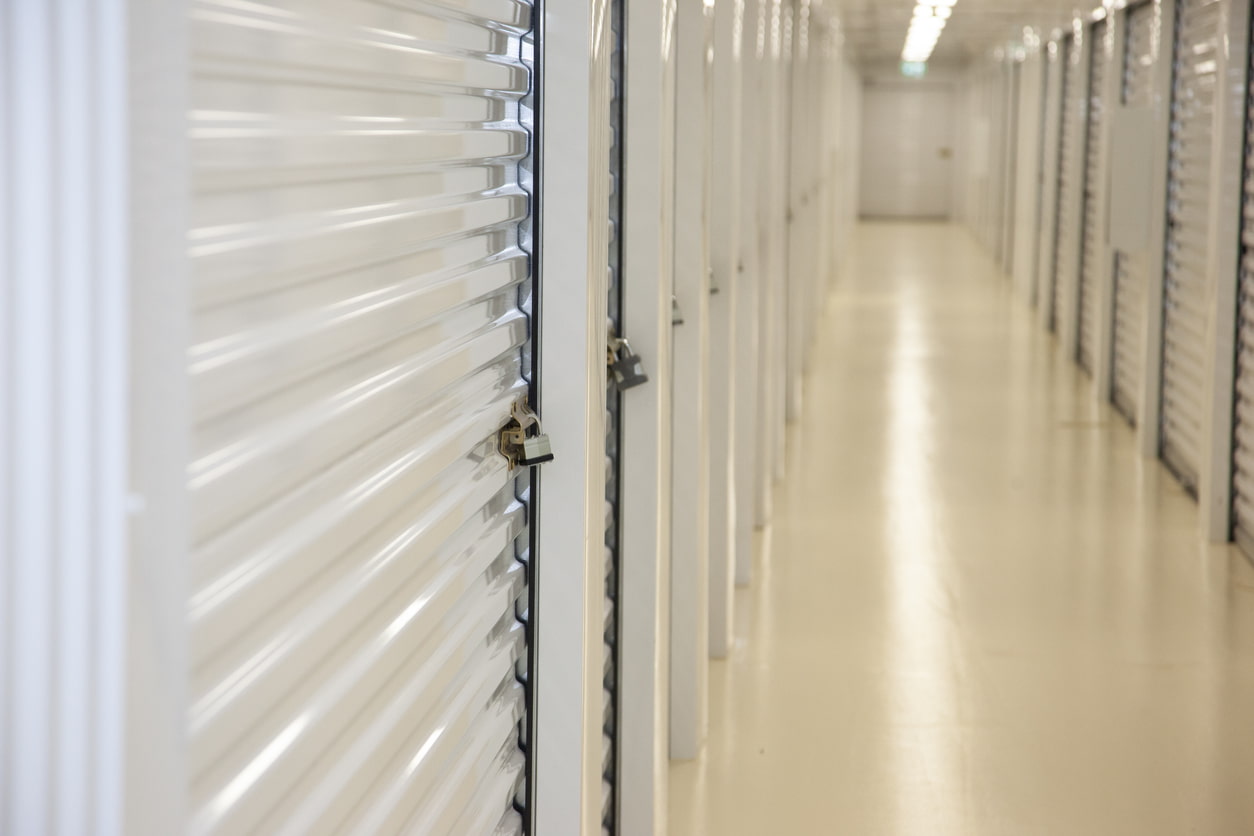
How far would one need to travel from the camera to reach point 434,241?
154cm

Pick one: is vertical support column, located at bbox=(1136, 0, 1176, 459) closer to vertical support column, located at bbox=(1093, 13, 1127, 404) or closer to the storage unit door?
vertical support column, located at bbox=(1093, 13, 1127, 404)

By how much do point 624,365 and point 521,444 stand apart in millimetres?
919

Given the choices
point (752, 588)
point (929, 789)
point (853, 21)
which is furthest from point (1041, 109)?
point (929, 789)

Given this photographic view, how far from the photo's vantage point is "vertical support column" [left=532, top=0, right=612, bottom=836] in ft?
6.26

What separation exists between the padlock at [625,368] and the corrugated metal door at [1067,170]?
8.69 meters

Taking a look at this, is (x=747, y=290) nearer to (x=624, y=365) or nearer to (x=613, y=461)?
(x=613, y=461)

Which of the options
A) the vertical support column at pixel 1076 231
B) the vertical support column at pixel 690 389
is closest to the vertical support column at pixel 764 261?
the vertical support column at pixel 690 389

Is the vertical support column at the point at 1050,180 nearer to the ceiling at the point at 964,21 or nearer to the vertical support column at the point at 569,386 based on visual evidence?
the ceiling at the point at 964,21

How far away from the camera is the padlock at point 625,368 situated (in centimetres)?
273

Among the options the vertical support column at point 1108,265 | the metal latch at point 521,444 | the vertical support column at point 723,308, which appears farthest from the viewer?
the vertical support column at point 1108,265

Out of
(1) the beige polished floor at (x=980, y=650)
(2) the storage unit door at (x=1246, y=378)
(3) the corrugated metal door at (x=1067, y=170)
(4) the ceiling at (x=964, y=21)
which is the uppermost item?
(4) the ceiling at (x=964, y=21)

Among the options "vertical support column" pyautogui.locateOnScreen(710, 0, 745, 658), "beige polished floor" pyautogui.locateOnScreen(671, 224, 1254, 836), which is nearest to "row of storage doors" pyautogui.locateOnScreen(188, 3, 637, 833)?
"beige polished floor" pyautogui.locateOnScreen(671, 224, 1254, 836)

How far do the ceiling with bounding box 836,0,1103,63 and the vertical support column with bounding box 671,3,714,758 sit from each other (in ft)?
24.8

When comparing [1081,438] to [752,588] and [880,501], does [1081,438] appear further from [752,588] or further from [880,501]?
[752,588]
